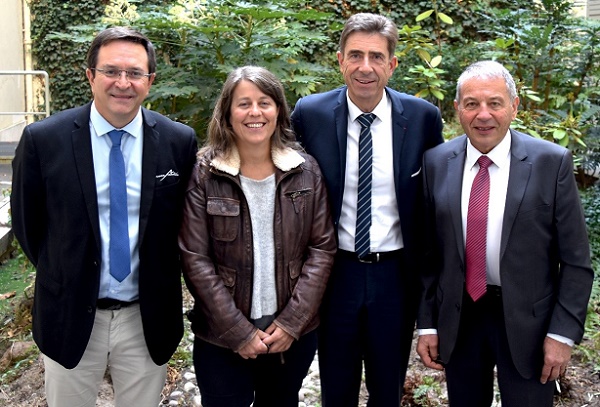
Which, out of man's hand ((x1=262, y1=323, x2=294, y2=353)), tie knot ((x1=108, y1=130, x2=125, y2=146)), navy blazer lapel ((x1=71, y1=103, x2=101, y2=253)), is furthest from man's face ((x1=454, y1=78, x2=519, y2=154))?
navy blazer lapel ((x1=71, y1=103, x2=101, y2=253))

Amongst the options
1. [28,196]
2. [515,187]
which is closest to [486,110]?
[515,187]

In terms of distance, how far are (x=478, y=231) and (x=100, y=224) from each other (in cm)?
162

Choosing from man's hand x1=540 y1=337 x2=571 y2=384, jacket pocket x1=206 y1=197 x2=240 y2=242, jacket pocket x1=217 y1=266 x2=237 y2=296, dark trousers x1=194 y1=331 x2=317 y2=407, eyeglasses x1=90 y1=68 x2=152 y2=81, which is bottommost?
dark trousers x1=194 y1=331 x2=317 y2=407

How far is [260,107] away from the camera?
2.94 meters

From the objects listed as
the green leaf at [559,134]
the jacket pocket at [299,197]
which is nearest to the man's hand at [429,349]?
the jacket pocket at [299,197]

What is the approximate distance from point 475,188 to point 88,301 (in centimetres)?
173

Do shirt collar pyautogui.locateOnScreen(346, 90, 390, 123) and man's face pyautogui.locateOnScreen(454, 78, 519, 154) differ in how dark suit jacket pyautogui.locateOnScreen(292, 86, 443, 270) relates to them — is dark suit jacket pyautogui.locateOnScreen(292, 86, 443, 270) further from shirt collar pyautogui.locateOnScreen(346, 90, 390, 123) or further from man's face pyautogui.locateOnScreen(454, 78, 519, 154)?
man's face pyautogui.locateOnScreen(454, 78, 519, 154)

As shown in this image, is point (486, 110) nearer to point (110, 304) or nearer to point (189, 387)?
point (110, 304)

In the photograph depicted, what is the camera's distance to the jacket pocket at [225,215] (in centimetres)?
289

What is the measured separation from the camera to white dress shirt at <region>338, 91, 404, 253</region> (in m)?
3.25

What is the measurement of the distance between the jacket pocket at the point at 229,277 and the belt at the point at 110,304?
Answer: 0.43m

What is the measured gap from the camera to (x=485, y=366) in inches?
118

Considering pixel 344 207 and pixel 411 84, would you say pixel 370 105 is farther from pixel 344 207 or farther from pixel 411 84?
pixel 411 84

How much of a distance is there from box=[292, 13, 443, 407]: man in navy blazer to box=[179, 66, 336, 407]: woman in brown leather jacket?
0.75 feet
